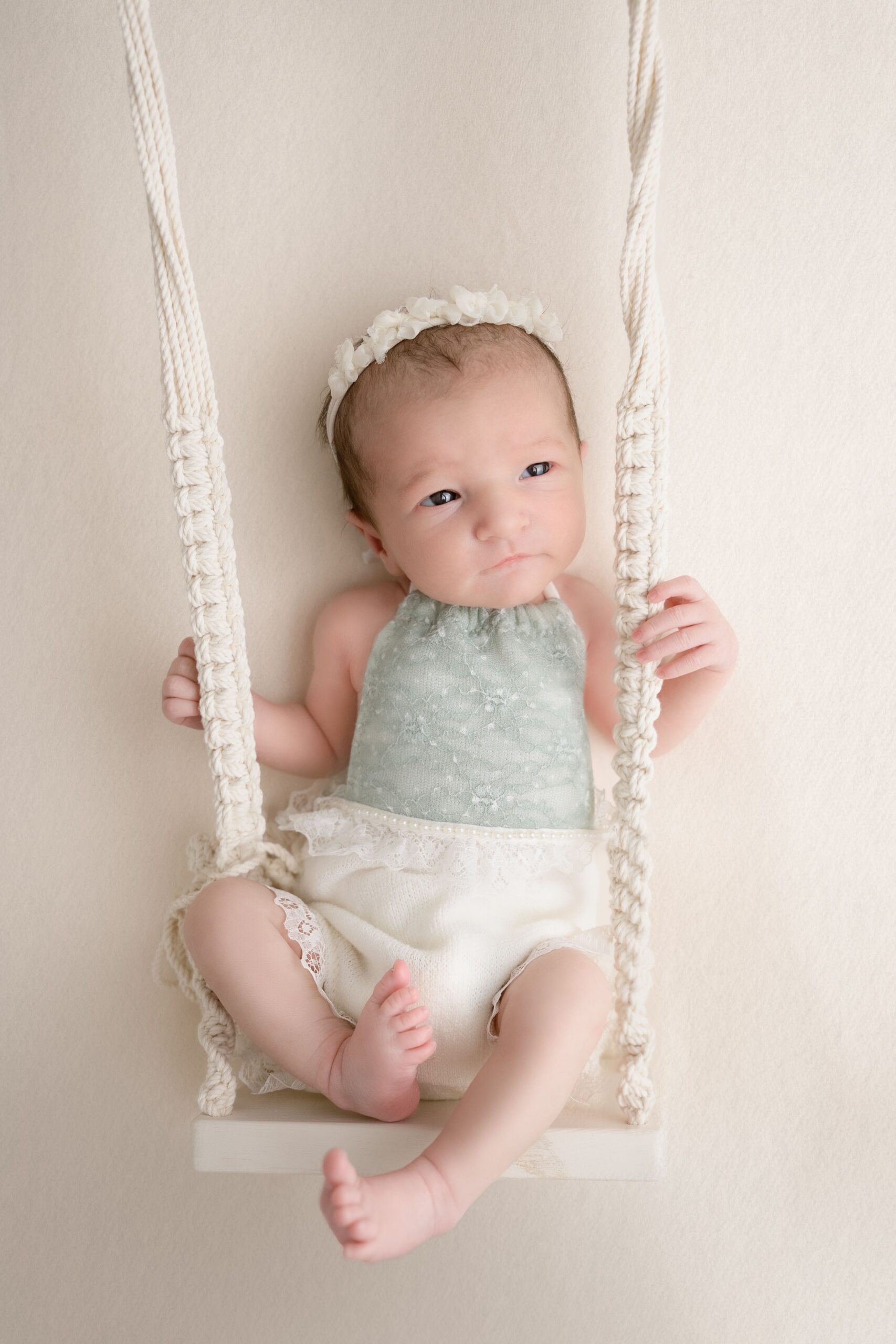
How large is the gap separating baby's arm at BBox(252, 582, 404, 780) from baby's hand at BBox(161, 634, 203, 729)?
0.29 feet

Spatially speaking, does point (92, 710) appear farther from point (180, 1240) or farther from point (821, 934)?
point (821, 934)

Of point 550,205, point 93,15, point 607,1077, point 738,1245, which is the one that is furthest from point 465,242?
point 738,1245

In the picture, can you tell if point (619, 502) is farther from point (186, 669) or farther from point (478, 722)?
point (186, 669)

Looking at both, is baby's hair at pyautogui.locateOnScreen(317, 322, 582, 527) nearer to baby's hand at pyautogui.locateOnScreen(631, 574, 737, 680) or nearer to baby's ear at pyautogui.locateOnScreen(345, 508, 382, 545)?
baby's ear at pyautogui.locateOnScreen(345, 508, 382, 545)

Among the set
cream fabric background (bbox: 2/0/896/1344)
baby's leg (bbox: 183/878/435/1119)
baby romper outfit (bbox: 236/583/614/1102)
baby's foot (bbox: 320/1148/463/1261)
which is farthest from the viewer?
cream fabric background (bbox: 2/0/896/1344)

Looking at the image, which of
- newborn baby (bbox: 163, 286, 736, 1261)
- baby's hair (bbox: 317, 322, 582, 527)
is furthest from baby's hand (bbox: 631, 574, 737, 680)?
baby's hair (bbox: 317, 322, 582, 527)

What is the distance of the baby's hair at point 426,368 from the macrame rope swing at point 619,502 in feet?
0.50

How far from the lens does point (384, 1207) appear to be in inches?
34.1

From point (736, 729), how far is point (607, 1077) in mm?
426

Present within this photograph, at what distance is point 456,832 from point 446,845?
2 cm

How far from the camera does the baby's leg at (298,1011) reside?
948 mm

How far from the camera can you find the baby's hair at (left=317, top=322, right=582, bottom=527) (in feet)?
3.71

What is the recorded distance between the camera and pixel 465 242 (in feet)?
4.16

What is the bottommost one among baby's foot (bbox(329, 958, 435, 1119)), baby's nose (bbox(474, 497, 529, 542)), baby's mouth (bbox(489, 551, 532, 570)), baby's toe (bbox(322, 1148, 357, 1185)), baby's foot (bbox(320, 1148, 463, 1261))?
baby's foot (bbox(320, 1148, 463, 1261))
